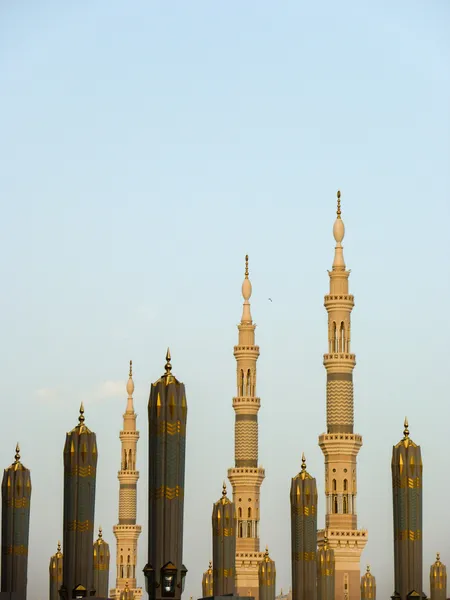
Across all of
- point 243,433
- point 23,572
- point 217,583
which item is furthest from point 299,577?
point 243,433

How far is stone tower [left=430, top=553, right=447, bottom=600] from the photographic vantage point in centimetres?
9162

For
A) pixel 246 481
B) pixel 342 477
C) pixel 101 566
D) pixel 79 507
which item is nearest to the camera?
pixel 79 507

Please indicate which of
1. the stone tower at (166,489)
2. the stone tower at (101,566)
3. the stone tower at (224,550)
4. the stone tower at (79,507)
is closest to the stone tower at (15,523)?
the stone tower at (224,550)

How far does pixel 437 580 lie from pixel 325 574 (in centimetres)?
1787

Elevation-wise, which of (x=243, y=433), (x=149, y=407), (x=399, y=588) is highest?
(x=243, y=433)

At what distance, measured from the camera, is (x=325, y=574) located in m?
75.6

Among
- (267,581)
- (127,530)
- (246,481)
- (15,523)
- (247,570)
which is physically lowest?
(267,581)

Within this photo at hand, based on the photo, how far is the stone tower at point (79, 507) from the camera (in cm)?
5312

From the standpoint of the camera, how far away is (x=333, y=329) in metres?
96.8

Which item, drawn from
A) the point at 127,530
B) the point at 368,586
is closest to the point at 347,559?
the point at 368,586

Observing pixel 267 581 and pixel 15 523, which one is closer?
pixel 15 523

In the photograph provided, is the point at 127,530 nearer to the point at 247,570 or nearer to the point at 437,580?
the point at 247,570

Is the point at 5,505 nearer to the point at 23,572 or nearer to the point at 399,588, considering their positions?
the point at 23,572

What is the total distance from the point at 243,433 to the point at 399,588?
50821 mm
